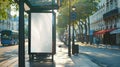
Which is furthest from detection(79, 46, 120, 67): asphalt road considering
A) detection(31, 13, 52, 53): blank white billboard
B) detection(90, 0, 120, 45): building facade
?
detection(90, 0, 120, 45): building facade

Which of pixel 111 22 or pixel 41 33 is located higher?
pixel 111 22

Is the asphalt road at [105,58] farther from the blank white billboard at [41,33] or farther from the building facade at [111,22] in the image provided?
the building facade at [111,22]

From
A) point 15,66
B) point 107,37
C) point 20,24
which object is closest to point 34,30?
point 15,66

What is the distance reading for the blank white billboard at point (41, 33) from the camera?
2034 centimetres

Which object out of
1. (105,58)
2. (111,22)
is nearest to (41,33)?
(105,58)

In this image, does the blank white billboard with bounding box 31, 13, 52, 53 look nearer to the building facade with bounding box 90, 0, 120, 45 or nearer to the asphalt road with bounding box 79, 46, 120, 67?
the asphalt road with bounding box 79, 46, 120, 67

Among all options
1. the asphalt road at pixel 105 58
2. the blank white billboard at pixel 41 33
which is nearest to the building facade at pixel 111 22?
the asphalt road at pixel 105 58

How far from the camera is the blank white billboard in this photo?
20344 mm

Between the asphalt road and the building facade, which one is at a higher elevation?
the building facade

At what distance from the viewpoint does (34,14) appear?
20.5m

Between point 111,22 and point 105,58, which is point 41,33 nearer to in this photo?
point 105,58

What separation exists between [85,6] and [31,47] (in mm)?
57326

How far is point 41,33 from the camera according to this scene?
67.2ft

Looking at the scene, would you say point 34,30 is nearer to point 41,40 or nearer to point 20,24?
point 41,40
